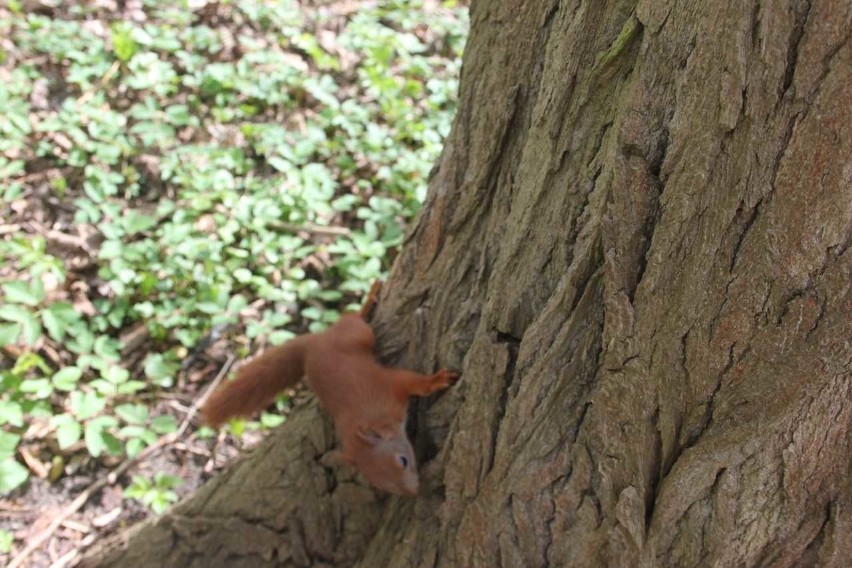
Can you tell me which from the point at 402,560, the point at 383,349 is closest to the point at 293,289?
the point at 383,349

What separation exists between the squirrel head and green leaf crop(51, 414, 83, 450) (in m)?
0.98

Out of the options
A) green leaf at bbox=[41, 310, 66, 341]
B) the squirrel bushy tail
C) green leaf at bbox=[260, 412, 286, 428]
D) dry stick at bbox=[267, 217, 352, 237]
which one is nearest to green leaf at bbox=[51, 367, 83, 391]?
green leaf at bbox=[41, 310, 66, 341]

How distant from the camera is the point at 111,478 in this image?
2832 millimetres

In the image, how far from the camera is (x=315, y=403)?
239cm

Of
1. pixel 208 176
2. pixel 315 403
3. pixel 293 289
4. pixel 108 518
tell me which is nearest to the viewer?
pixel 315 403

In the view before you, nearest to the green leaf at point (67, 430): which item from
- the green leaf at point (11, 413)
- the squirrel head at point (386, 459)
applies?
the green leaf at point (11, 413)

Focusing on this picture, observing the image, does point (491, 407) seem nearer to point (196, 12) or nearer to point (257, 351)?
point (257, 351)

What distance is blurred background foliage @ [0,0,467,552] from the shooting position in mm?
2811

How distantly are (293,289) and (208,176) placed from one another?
2.46ft

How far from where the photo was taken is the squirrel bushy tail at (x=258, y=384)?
2.42 m

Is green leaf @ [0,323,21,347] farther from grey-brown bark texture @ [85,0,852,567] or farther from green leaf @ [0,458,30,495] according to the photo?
grey-brown bark texture @ [85,0,852,567]

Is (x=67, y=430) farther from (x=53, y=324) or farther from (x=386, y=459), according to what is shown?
(x=386, y=459)

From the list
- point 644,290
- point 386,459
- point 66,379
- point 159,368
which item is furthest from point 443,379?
point 66,379

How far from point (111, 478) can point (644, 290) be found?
239 centimetres
